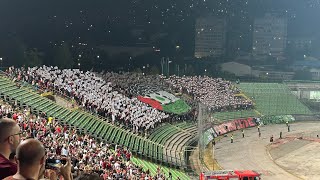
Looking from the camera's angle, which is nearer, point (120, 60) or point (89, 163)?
point (89, 163)

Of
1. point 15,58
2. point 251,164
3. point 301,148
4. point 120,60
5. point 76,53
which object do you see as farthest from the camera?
point 120,60

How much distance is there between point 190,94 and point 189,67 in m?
19.9

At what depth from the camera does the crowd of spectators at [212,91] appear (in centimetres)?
5284

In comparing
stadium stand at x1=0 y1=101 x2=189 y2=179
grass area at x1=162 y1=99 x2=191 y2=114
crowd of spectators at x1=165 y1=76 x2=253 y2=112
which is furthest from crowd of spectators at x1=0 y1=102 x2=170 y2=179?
crowd of spectators at x1=165 y1=76 x2=253 y2=112

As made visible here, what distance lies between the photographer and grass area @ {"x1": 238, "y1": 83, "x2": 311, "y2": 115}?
190ft

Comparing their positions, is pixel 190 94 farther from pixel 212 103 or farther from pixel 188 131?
pixel 188 131

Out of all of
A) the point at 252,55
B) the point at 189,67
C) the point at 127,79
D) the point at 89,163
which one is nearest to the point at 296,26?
the point at 252,55

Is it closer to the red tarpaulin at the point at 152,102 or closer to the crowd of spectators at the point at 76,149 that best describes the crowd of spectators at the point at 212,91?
the red tarpaulin at the point at 152,102

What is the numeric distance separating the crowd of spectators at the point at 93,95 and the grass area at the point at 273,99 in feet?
68.0

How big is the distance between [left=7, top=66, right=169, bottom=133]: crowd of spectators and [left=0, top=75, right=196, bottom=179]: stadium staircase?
108cm

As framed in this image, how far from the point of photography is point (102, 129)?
32.0 m

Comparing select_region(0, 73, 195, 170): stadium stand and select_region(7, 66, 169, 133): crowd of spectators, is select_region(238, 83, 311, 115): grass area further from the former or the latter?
select_region(0, 73, 195, 170): stadium stand

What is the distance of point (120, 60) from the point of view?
7119 cm

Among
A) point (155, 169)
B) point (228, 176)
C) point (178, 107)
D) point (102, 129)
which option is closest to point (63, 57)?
point (178, 107)
